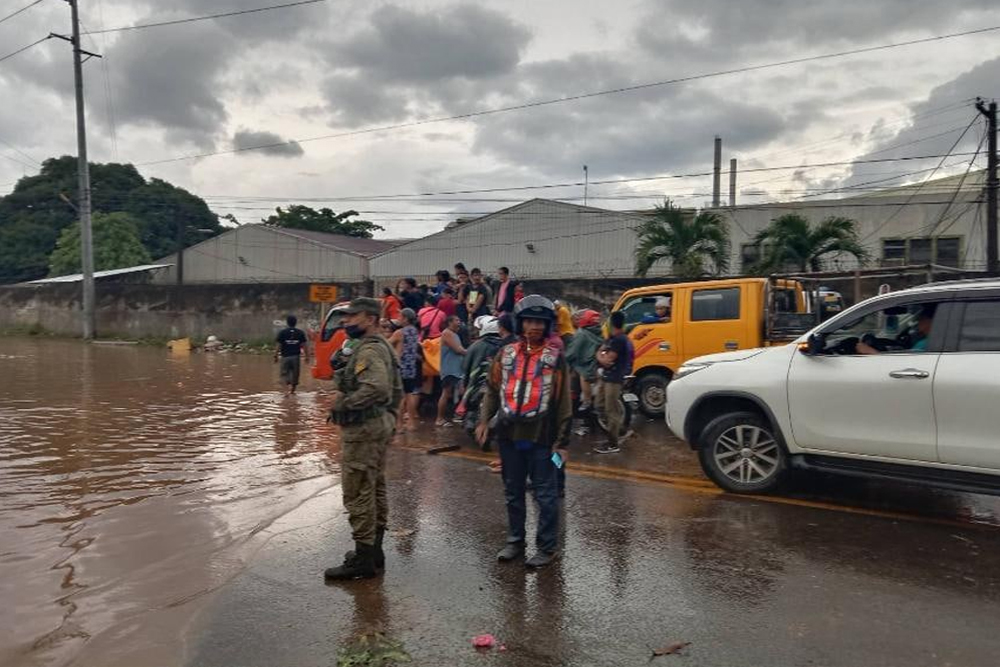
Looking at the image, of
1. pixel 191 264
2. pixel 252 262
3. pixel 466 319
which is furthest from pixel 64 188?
pixel 466 319

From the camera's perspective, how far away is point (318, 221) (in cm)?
5719

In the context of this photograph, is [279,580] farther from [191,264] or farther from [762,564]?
[191,264]

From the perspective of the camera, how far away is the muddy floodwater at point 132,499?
436 centimetres

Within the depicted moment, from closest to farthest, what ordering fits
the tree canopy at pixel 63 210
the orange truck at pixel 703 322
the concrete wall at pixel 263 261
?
the orange truck at pixel 703 322, the concrete wall at pixel 263 261, the tree canopy at pixel 63 210

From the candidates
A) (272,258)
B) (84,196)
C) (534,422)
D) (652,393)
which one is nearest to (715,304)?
(652,393)

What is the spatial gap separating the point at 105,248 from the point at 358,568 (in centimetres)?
5156

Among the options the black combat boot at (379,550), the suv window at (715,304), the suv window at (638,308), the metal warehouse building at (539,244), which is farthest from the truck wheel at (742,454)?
the metal warehouse building at (539,244)

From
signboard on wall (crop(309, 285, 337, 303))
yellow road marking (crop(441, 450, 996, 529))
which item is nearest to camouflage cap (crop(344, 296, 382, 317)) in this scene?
yellow road marking (crop(441, 450, 996, 529))

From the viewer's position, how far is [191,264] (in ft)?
150

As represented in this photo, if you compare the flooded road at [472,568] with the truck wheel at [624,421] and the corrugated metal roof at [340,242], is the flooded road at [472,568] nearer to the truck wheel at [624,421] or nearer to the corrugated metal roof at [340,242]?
the truck wheel at [624,421]

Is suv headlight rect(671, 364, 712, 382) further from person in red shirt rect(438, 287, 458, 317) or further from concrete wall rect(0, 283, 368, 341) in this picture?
concrete wall rect(0, 283, 368, 341)

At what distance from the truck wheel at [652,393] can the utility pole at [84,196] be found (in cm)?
2706

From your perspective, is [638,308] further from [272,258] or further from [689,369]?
[272,258]

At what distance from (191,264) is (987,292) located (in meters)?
45.8
